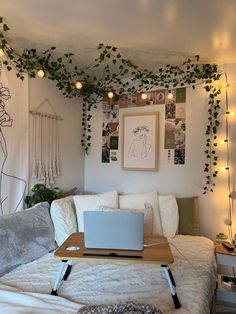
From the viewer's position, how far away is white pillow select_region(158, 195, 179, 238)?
114 inches

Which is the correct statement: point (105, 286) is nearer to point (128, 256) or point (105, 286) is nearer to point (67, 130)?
point (128, 256)

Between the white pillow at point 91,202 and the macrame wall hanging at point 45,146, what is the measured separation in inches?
18.3

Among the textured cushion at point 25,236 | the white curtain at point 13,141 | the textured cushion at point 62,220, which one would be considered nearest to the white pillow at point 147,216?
the textured cushion at point 62,220

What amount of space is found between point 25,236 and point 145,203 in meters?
1.25

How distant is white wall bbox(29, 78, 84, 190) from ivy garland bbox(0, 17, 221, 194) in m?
0.11

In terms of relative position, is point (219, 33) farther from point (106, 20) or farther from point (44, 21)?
point (44, 21)

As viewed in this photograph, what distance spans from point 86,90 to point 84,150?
0.80 meters

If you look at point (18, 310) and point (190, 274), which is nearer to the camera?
point (18, 310)

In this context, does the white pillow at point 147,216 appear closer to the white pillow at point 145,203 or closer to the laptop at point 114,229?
the white pillow at point 145,203

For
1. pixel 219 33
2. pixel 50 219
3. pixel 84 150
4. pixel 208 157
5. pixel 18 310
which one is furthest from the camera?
pixel 84 150

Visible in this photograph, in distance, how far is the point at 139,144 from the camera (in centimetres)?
339

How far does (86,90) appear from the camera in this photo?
347 cm

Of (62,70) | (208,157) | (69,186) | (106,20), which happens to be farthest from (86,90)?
(208,157)

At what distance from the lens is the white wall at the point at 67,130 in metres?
3.03
